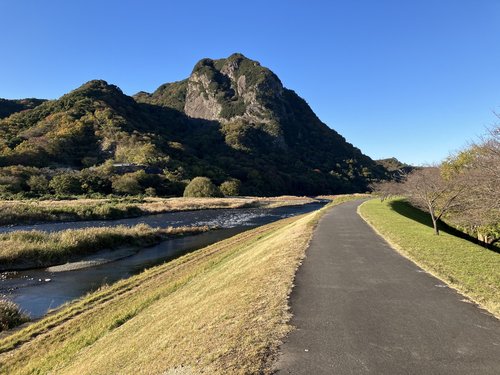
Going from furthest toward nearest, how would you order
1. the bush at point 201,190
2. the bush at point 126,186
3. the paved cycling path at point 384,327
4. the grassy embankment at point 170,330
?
1. the bush at point 201,190
2. the bush at point 126,186
3. the grassy embankment at point 170,330
4. the paved cycling path at point 384,327

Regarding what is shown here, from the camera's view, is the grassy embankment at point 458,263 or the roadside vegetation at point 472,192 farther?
the roadside vegetation at point 472,192

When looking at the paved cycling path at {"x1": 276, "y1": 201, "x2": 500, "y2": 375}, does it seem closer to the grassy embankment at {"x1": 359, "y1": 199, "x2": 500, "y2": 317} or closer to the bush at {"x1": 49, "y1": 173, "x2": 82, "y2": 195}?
the grassy embankment at {"x1": 359, "y1": 199, "x2": 500, "y2": 317}

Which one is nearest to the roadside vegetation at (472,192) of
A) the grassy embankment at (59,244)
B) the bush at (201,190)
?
the grassy embankment at (59,244)

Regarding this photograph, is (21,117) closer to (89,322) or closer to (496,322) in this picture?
(89,322)

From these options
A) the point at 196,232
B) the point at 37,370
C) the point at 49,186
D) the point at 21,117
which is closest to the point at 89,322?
the point at 37,370

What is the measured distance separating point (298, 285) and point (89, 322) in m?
8.00

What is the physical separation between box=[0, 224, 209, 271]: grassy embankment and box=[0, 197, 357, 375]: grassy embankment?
1115 cm

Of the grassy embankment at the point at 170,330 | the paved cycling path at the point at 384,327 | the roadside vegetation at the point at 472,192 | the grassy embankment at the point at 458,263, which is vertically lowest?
the grassy embankment at the point at 170,330

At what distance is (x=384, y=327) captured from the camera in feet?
23.2

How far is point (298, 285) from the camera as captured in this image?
33.1ft

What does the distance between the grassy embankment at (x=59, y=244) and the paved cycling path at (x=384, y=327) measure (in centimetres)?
2142

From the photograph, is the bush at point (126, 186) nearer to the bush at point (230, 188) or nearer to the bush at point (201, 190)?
the bush at point (201, 190)

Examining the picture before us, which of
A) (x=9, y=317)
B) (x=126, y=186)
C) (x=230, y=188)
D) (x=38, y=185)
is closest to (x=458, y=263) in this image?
(x=9, y=317)

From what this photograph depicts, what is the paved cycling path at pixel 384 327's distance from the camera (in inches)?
219
